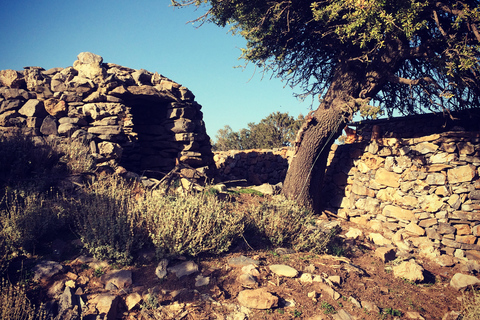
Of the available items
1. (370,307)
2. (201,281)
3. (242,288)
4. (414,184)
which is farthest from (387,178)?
(201,281)

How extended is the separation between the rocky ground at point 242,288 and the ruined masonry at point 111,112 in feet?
13.5

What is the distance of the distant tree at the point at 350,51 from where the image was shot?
665cm

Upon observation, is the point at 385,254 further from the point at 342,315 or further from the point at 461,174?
the point at 342,315

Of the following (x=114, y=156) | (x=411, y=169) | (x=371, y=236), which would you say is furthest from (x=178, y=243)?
(x=411, y=169)

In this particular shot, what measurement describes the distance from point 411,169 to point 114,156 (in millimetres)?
7358

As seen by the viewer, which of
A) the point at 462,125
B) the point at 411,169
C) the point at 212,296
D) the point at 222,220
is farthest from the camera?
the point at 462,125

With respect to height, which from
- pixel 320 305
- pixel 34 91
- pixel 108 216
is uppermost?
pixel 34 91

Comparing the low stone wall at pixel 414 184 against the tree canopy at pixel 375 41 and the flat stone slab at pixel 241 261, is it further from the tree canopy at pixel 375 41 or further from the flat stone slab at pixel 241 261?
the flat stone slab at pixel 241 261

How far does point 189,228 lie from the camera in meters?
4.64

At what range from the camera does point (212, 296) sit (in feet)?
12.3

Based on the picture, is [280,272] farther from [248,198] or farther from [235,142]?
[235,142]

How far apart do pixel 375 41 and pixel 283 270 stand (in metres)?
6.65

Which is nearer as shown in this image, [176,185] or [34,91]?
[176,185]

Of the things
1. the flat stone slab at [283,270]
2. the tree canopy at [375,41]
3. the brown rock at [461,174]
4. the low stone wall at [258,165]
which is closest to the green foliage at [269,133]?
the low stone wall at [258,165]
